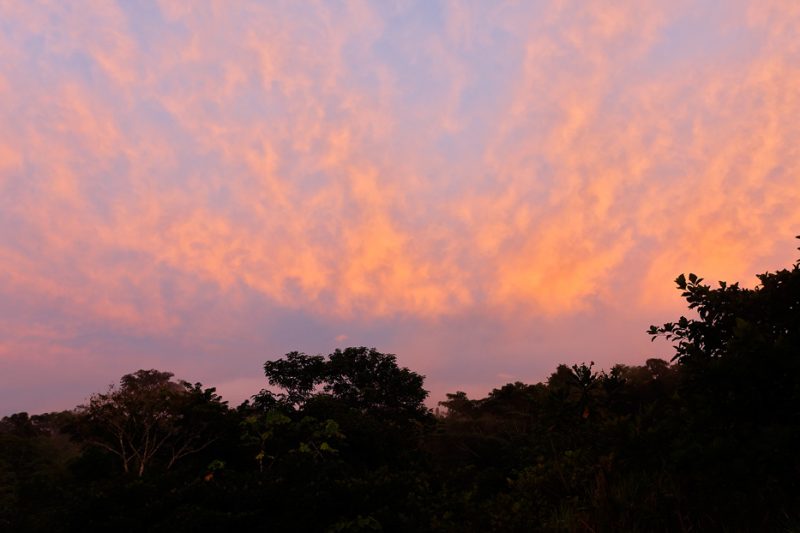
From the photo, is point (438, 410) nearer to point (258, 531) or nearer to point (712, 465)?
point (258, 531)

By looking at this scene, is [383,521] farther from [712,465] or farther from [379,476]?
[712,465]

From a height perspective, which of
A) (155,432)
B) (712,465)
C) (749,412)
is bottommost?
(712,465)

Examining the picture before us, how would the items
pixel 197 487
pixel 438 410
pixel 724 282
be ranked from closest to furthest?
pixel 724 282 < pixel 197 487 < pixel 438 410

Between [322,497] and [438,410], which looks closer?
[322,497]

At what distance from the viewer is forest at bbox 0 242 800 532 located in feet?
19.8

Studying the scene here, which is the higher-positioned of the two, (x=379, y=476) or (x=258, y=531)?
(x=379, y=476)

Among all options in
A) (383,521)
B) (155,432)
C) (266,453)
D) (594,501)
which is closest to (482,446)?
(266,453)

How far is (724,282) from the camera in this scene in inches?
308

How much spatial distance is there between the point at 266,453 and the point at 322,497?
7922mm

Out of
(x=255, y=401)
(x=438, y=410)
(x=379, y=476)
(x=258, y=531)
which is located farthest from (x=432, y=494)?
(x=438, y=410)

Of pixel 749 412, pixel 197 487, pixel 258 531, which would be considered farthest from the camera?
pixel 197 487

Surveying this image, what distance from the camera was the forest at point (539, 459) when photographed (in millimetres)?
6031

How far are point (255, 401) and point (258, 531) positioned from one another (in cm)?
2492

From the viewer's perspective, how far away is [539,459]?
1089 centimetres
